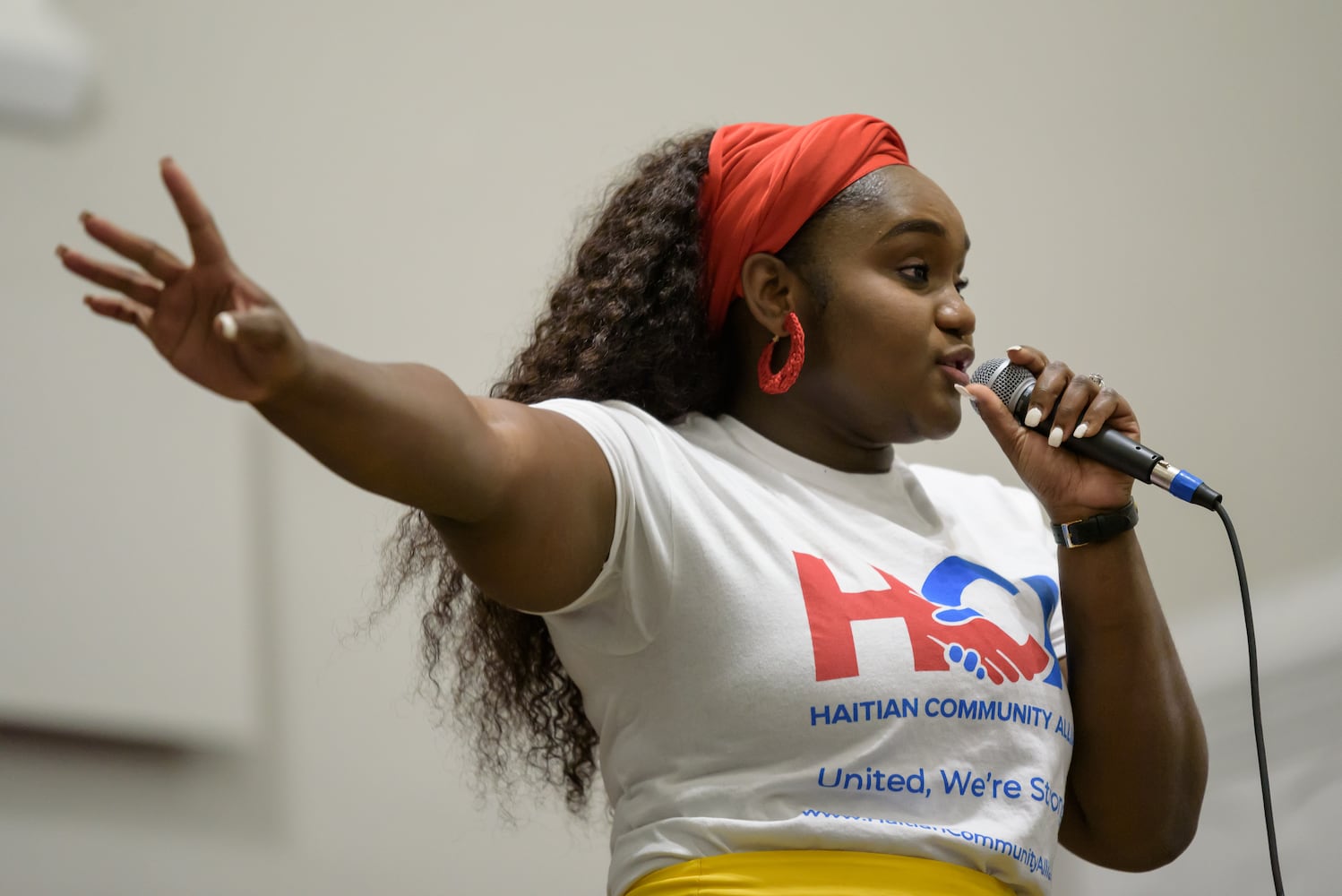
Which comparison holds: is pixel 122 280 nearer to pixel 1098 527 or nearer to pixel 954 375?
pixel 954 375

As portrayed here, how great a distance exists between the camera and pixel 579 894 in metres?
1.78

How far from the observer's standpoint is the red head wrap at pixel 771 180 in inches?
51.9

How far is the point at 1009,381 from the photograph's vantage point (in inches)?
49.9

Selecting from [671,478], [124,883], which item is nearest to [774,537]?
[671,478]

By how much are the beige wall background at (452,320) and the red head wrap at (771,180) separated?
54 centimetres

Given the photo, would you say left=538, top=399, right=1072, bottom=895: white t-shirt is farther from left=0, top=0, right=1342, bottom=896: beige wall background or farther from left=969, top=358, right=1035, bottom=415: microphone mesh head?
left=0, top=0, right=1342, bottom=896: beige wall background

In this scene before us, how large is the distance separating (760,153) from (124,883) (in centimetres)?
114

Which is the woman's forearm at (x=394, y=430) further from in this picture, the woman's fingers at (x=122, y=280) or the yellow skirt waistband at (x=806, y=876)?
the yellow skirt waistband at (x=806, y=876)

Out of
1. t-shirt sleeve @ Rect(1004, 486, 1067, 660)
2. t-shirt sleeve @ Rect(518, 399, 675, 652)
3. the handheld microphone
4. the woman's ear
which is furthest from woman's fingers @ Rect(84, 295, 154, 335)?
t-shirt sleeve @ Rect(1004, 486, 1067, 660)

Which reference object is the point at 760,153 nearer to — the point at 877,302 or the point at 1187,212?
the point at 877,302

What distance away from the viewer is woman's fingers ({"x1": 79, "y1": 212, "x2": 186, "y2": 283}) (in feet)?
2.45

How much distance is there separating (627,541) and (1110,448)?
47 cm

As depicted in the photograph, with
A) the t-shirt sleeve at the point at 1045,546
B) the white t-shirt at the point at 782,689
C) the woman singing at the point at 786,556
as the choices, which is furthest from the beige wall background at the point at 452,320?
the white t-shirt at the point at 782,689

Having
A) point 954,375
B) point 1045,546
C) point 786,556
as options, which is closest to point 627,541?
point 786,556
